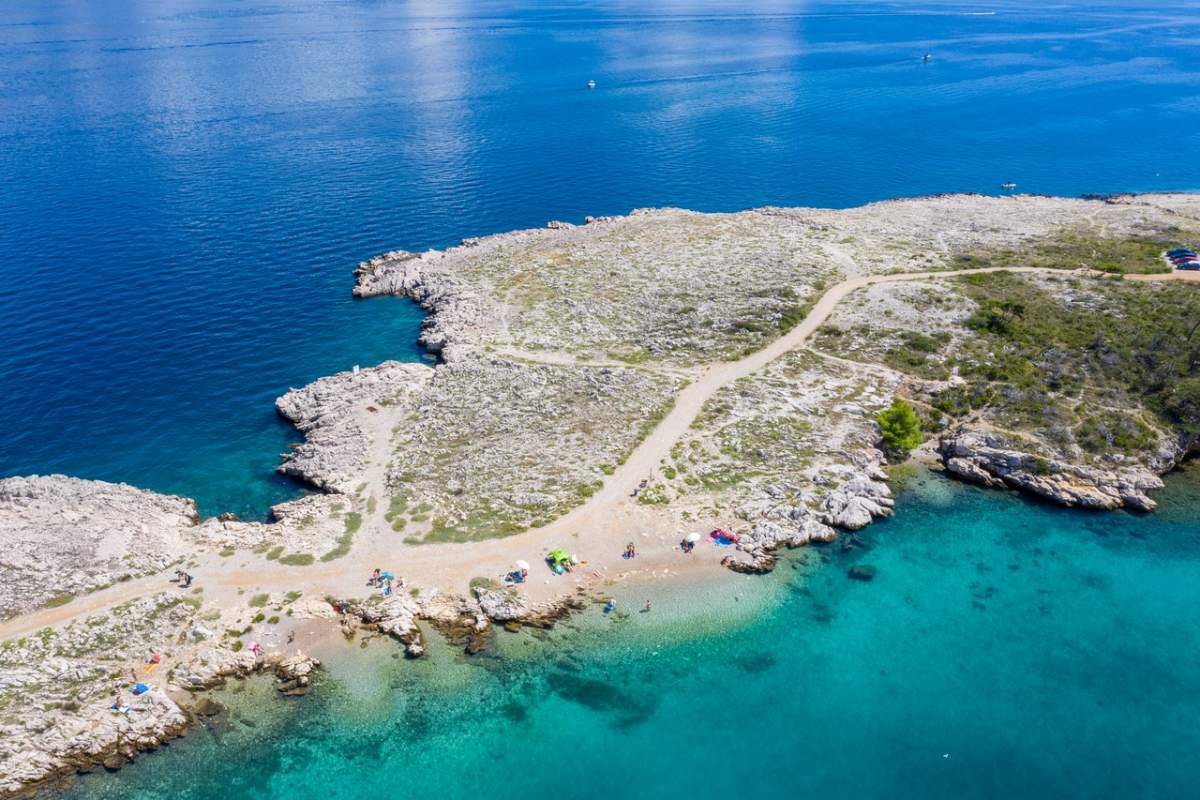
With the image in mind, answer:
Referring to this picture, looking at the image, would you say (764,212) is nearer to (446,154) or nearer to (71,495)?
(446,154)

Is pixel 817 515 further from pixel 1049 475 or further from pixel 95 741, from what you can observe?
pixel 95 741

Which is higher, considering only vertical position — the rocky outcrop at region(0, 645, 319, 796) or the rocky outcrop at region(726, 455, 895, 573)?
the rocky outcrop at region(726, 455, 895, 573)

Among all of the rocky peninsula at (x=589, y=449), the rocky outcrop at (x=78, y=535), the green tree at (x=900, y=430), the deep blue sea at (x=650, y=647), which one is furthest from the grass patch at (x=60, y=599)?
the green tree at (x=900, y=430)

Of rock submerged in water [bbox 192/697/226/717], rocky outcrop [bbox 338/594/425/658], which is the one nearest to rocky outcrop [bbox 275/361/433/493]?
rocky outcrop [bbox 338/594/425/658]

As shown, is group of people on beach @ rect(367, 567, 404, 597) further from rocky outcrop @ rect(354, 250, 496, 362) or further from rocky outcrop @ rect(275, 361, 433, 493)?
rocky outcrop @ rect(354, 250, 496, 362)

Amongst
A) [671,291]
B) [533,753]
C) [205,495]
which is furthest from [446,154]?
[533,753]

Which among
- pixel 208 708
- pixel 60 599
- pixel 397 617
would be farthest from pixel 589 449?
pixel 60 599
